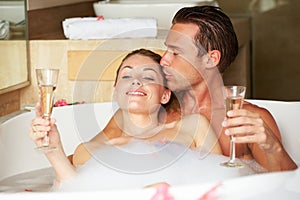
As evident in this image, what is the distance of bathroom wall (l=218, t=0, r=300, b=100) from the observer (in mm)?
4363

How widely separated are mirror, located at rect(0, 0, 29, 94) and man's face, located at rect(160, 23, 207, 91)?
0.71 meters

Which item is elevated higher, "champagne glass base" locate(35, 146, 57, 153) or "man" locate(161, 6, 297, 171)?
"man" locate(161, 6, 297, 171)

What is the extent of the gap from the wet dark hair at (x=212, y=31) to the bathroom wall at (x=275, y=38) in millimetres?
2326

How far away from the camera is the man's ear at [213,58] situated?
6.75ft

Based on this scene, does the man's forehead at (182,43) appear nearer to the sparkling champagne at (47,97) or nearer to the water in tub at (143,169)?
the water in tub at (143,169)

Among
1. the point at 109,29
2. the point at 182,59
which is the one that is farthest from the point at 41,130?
the point at 109,29

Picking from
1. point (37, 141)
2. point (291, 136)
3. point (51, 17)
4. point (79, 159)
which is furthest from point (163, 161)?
point (51, 17)

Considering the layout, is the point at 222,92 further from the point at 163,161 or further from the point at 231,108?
the point at 231,108

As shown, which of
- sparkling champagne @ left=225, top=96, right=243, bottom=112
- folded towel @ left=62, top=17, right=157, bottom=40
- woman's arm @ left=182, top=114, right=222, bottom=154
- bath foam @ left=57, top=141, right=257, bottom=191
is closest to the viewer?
sparkling champagne @ left=225, top=96, right=243, bottom=112

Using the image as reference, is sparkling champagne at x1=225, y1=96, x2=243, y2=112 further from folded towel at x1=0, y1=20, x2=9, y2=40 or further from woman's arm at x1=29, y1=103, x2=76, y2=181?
folded towel at x1=0, y1=20, x2=9, y2=40

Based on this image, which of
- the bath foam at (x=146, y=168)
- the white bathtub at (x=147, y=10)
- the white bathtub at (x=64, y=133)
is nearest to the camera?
the bath foam at (x=146, y=168)

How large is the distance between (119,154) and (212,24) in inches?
18.0

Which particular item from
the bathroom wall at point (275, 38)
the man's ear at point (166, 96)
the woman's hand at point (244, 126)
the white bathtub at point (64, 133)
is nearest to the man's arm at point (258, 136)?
the woman's hand at point (244, 126)

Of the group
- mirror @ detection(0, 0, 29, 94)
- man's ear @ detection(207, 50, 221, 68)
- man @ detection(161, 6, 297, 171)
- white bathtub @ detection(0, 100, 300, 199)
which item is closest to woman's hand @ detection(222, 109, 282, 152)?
man @ detection(161, 6, 297, 171)
